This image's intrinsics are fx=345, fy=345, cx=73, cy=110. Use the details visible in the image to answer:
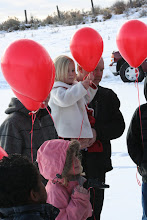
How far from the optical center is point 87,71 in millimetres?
2752

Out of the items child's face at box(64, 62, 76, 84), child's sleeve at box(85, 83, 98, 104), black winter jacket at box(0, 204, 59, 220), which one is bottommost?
black winter jacket at box(0, 204, 59, 220)

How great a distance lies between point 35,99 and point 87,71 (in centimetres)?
74

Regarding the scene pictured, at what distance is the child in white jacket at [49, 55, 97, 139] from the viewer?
8.48 ft

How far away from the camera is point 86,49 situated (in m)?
2.68

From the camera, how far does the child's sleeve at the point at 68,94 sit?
8.27ft

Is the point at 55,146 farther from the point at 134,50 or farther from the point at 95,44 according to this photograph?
the point at 134,50

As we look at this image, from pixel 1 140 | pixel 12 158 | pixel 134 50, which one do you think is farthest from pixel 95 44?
pixel 12 158

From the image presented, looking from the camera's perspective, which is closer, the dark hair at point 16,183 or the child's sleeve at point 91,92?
the dark hair at point 16,183

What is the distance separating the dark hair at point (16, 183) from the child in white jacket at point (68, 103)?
1068 mm

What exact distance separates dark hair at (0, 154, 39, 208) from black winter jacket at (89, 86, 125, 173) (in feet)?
4.27

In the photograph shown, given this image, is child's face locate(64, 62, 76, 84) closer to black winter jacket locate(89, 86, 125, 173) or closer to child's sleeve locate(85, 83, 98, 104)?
child's sleeve locate(85, 83, 98, 104)

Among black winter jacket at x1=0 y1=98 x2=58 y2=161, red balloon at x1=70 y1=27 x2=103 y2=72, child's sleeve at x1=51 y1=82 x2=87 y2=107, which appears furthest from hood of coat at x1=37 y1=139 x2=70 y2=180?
red balloon at x1=70 y1=27 x2=103 y2=72

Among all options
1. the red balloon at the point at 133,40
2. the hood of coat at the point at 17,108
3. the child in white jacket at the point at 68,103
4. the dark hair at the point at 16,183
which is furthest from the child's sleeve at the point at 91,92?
the dark hair at the point at 16,183

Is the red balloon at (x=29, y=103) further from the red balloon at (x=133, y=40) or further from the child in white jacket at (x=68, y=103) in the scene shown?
the red balloon at (x=133, y=40)
